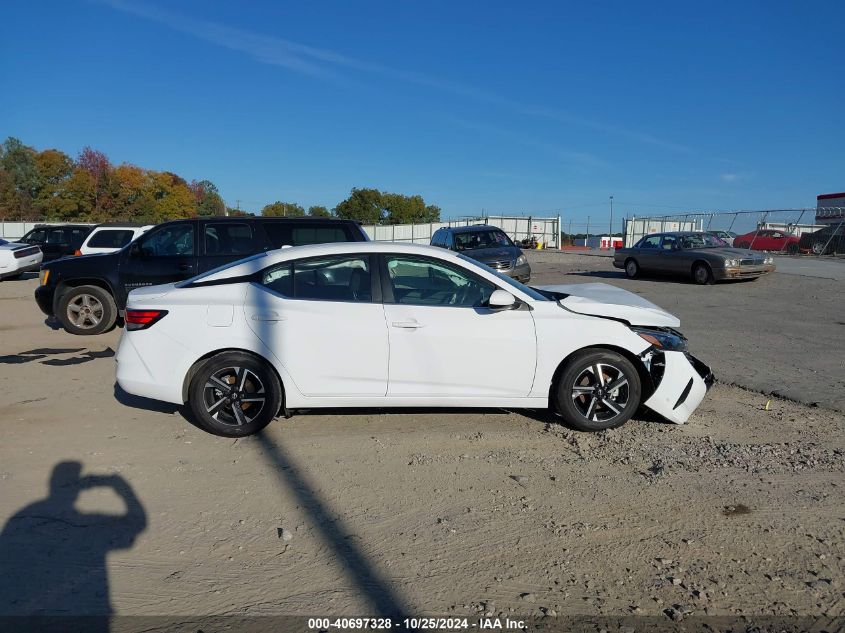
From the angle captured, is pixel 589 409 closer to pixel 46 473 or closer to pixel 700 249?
pixel 46 473

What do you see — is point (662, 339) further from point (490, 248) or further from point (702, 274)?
point (702, 274)

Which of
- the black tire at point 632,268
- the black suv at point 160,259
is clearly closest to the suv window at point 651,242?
the black tire at point 632,268

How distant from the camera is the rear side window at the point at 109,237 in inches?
604

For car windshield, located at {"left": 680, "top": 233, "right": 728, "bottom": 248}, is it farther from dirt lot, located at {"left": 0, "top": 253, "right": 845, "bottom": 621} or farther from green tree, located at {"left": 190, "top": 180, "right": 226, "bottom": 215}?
green tree, located at {"left": 190, "top": 180, "right": 226, "bottom": 215}

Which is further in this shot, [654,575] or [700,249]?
[700,249]

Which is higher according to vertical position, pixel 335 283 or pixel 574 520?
pixel 335 283

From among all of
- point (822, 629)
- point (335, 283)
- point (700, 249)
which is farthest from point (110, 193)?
point (822, 629)

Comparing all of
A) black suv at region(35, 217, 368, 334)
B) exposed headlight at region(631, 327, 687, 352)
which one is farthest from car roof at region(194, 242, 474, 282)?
black suv at region(35, 217, 368, 334)

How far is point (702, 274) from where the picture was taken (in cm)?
1802

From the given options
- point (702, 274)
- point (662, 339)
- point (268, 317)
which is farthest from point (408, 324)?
point (702, 274)

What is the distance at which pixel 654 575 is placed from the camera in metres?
3.30

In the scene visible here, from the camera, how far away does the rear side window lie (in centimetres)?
1534

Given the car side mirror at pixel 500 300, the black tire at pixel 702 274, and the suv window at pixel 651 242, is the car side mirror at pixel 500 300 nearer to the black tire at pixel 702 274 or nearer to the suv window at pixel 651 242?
the black tire at pixel 702 274

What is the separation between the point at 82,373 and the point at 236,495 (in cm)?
449
